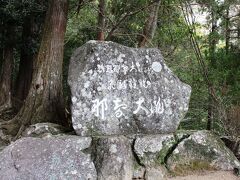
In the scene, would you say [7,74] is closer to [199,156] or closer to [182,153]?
[182,153]

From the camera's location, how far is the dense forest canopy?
6727mm

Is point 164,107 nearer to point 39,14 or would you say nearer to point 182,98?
point 182,98

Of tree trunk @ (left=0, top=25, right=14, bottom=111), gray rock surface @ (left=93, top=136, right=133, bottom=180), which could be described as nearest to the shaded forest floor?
tree trunk @ (left=0, top=25, right=14, bottom=111)

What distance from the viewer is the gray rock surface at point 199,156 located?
5926 millimetres

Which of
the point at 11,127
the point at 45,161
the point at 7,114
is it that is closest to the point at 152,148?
the point at 45,161

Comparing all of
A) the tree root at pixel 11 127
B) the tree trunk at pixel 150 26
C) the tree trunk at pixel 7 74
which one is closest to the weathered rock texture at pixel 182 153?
the tree root at pixel 11 127

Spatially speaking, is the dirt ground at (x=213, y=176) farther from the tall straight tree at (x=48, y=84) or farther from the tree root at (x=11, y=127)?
the tree root at (x=11, y=127)

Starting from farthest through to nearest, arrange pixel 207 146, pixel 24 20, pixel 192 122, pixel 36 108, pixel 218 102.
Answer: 1. pixel 192 122
2. pixel 24 20
3. pixel 218 102
4. pixel 36 108
5. pixel 207 146

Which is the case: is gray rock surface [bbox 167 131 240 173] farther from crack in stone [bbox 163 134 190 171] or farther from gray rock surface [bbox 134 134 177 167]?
gray rock surface [bbox 134 134 177 167]

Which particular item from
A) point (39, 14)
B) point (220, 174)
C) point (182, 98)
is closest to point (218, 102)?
point (182, 98)

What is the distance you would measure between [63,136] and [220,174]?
259 centimetres

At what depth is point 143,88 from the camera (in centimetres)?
620

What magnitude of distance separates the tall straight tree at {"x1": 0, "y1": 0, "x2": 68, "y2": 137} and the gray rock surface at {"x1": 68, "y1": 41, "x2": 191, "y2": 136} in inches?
28.8

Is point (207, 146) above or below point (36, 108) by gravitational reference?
below
